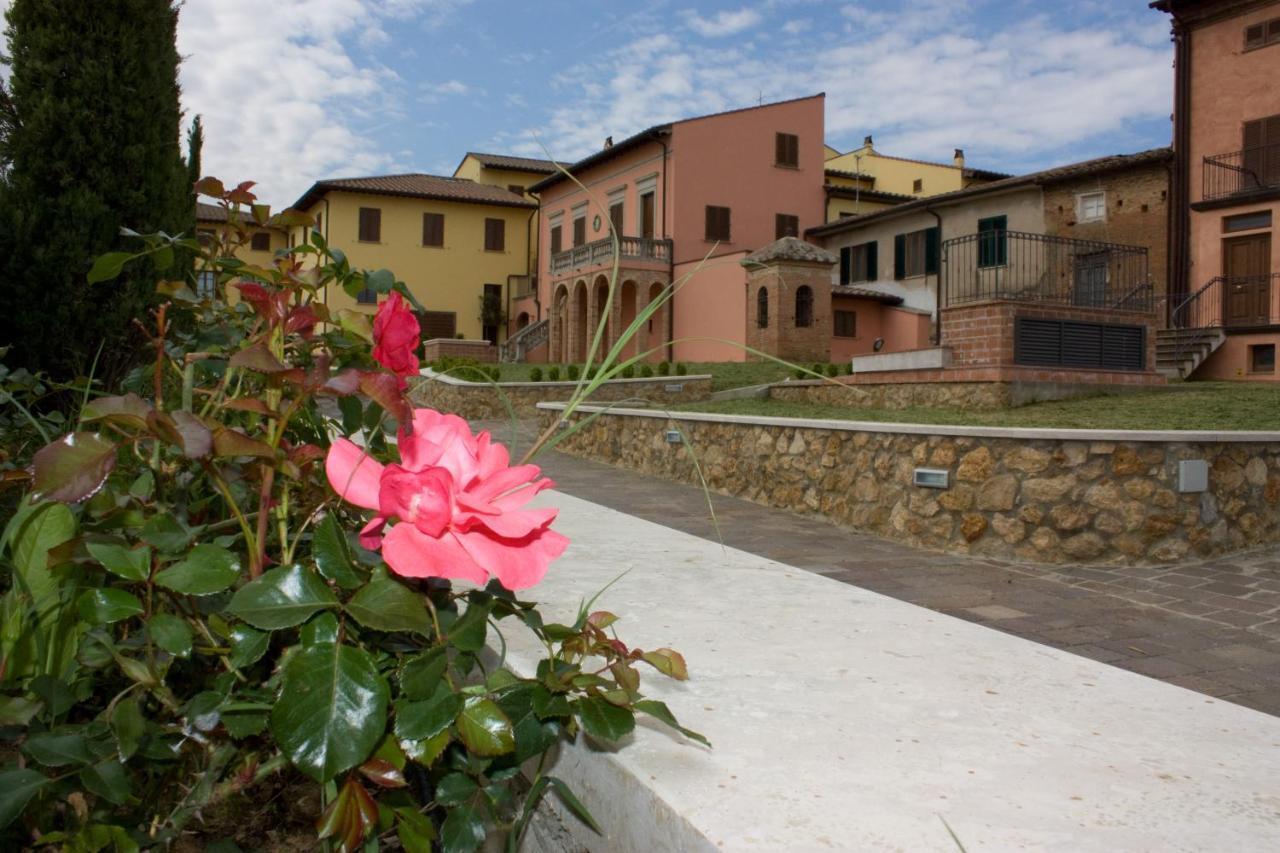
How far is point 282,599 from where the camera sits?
2.91ft

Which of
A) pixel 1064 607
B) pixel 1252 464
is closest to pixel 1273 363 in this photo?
pixel 1252 464

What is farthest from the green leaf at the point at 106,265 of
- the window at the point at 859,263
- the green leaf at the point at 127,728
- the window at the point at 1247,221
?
the window at the point at 859,263

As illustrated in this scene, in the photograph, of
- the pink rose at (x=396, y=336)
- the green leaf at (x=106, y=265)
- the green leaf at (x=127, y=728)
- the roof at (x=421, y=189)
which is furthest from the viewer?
the roof at (x=421, y=189)

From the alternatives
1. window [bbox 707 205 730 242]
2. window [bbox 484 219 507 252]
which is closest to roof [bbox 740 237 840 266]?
window [bbox 707 205 730 242]

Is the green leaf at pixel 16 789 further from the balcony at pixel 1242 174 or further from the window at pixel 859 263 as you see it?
the window at pixel 859 263

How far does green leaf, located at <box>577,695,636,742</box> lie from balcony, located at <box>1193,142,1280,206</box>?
2182 cm

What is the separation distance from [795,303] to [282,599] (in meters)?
19.7

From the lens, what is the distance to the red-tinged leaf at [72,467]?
0.86m

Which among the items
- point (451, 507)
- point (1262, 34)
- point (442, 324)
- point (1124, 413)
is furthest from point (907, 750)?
point (442, 324)

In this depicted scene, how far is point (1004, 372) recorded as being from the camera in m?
9.90

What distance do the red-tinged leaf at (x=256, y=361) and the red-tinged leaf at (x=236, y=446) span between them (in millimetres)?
72

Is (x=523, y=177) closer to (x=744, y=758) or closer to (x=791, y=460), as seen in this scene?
(x=791, y=460)

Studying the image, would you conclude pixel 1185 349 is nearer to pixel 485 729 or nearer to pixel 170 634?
pixel 485 729

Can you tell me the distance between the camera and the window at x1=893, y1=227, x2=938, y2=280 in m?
24.2
